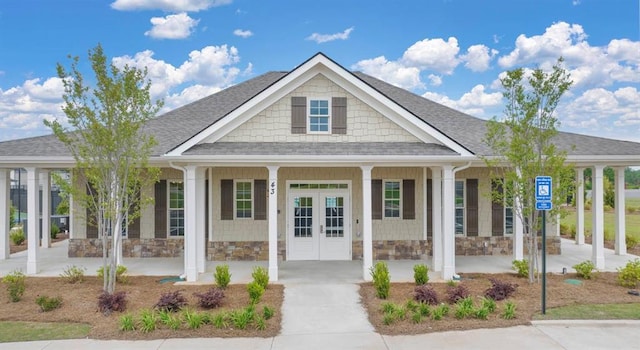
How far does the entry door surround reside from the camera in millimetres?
14398

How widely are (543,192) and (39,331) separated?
390 inches

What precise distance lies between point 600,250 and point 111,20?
1963cm

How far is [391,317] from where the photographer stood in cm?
816

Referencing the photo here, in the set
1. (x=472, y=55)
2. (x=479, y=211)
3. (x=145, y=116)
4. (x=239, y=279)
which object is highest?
(x=472, y=55)

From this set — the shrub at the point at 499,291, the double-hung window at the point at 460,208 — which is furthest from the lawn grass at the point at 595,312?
the double-hung window at the point at 460,208

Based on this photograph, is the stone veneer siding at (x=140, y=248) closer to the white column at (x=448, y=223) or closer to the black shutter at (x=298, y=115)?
the black shutter at (x=298, y=115)

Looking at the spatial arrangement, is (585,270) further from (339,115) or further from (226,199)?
(226,199)

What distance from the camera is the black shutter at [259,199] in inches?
573

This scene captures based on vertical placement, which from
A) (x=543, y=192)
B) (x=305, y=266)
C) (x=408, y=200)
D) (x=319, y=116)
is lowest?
(x=305, y=266)

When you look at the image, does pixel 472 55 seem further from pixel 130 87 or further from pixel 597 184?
pixel 130 87

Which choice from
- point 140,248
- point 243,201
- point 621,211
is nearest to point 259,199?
point 243,201

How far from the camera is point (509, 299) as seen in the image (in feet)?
31.6

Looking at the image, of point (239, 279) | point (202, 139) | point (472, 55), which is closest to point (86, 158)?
point (202, 139)

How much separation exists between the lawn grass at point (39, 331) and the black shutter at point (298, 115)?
6.85 m
